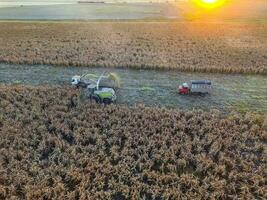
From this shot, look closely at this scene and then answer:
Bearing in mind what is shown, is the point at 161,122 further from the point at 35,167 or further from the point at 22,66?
the point at 22,66

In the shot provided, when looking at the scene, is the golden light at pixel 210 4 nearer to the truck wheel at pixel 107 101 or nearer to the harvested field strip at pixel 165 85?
the harvested field strip at pixel 165 85

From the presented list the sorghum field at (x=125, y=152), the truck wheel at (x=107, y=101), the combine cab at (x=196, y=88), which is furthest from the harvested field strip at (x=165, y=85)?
the sorghum field at (x=125, y=152)

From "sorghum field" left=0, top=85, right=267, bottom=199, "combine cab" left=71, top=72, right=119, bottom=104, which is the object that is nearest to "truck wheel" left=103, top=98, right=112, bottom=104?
"combine cab" left=71, top=72, right=119, bottom=104

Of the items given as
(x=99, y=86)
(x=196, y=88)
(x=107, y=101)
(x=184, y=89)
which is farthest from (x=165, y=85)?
(x=107, y=101)

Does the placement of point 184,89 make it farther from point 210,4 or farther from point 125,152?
point 210,4

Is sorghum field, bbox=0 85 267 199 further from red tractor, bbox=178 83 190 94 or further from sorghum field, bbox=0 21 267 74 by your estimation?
sorghum field, bbox=0 21 267 74
